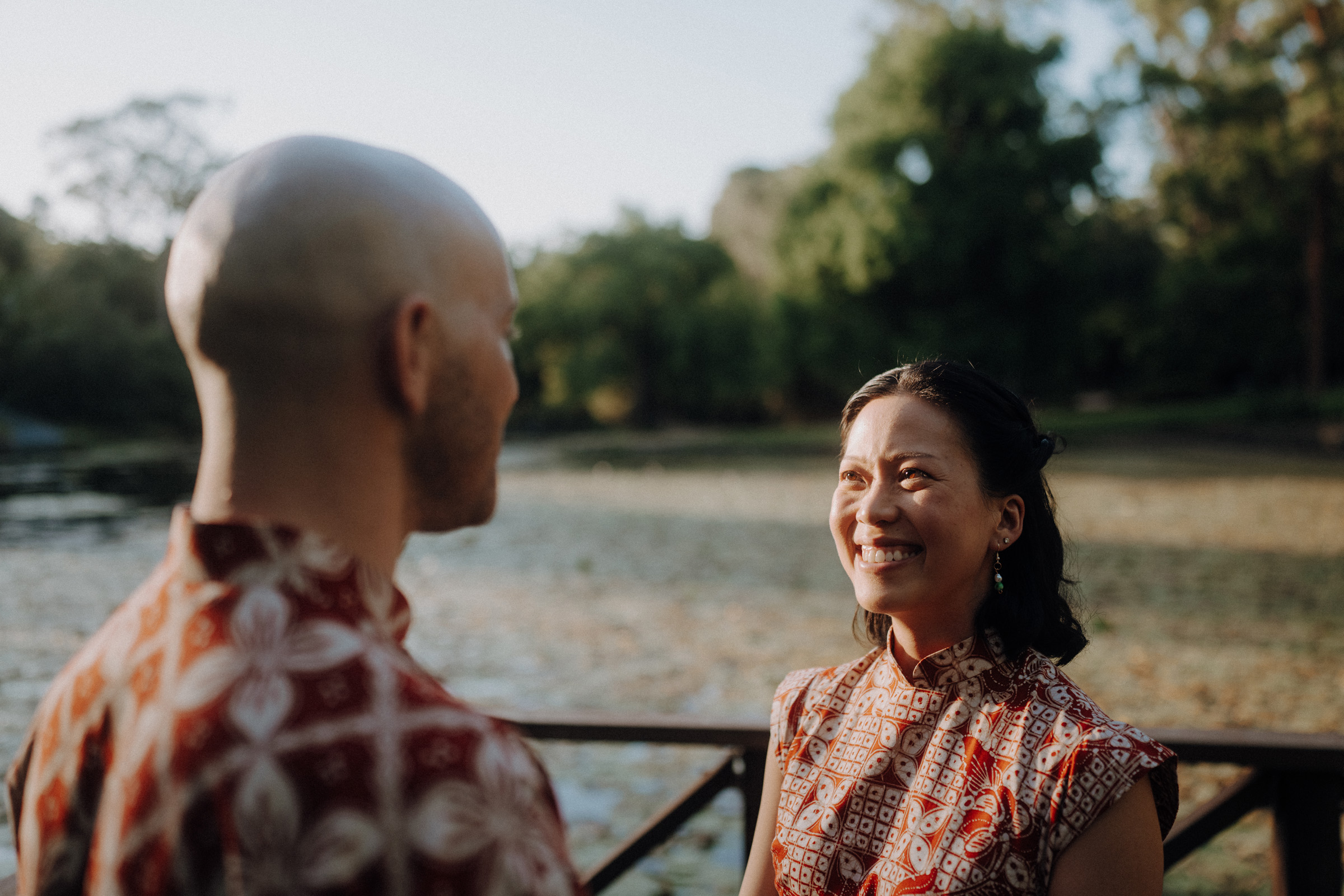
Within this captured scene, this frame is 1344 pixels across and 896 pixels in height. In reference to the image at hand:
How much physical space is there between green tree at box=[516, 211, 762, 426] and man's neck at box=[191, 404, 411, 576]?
33.5 metres

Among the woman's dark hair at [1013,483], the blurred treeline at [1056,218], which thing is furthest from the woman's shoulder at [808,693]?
the blurred treeline at [1056,218]

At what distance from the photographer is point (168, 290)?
3.05ft

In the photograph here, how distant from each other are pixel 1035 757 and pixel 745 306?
35.1m

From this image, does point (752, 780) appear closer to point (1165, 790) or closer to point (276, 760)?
point (1165, 790)

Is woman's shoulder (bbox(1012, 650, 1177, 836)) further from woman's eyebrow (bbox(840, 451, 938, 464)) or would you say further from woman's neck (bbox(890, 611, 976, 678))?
woman's eyebrow (bbox(840, 451, 938, 464))

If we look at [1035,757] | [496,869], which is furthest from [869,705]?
[496,869]

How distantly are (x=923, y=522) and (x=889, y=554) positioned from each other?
0.26ft

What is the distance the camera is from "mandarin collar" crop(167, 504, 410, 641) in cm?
84

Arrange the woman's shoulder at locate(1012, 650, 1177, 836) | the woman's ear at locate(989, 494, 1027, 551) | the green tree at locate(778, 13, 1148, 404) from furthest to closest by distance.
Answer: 1. the green tree at locate(778, 13, 1148, 404)
2. the woman's ear at locate(989, 494, 1027, 551)
3. the woman's shoulder at locate(1012, 650, 1177, 836)

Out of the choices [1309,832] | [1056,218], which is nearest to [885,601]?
[1309,832]

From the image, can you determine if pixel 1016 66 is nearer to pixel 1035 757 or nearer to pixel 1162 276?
pixel 1162 276

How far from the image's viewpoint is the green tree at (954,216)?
90.6 feet

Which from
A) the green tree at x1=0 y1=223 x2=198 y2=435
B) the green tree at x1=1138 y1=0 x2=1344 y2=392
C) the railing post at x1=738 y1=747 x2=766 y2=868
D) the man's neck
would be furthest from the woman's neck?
the green tree at x1=0 y1=223 x2=198 y2=435

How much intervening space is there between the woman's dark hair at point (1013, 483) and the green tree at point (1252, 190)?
92.1ft
